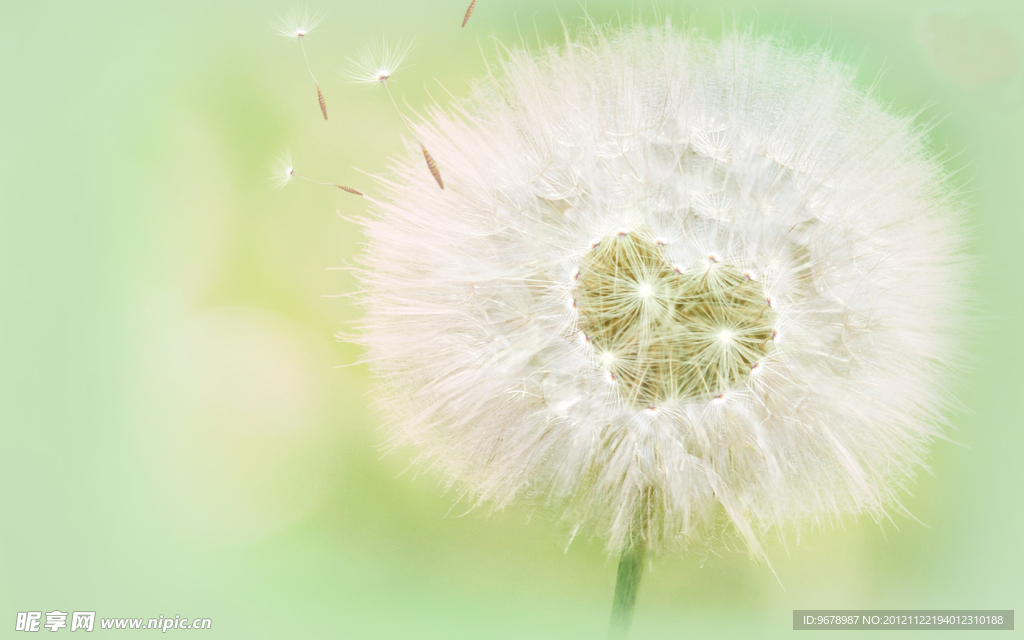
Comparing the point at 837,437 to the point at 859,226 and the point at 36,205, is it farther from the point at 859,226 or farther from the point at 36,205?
A: the point at 36,205

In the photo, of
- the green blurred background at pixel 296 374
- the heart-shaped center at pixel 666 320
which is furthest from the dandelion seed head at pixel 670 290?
the green blurred background at pixel 296 374

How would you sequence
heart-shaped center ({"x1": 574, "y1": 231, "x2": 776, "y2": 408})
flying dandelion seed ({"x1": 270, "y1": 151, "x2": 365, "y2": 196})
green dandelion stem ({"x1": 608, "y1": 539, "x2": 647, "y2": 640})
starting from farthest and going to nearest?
flying dandelion seed ({"x1": 270, "y1": 151, "x2": 365, "y2": 196})
green dandelion stem ({"x1": 608, "y1": 539, "x2": 647, "y2": 640})
heart-shaped center ({"x1": 574, "y1": 231, "x2": 776, "y2": 408})

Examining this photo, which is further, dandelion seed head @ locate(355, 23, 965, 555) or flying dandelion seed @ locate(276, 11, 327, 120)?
flying dandelion seed @ locate(276, 11, 327, 120)

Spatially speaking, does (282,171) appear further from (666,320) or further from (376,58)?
(666,320)

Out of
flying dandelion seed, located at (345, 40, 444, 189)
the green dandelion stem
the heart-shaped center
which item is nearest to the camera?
the heart-shaped center

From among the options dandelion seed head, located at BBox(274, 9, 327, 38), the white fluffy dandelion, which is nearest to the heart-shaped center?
the white fluffy dandelion

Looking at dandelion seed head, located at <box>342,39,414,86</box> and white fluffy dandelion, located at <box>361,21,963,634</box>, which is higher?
dandelion seed head, located at <box>342,39,414,86</box>

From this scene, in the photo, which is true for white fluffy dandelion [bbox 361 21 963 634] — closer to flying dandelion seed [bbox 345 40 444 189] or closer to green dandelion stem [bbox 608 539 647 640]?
green dandelion stem [bbox 608 539 647 640]
